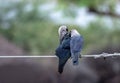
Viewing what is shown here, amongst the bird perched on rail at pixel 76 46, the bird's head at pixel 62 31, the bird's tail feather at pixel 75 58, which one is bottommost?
the bird's tail feather at pixel 75 58

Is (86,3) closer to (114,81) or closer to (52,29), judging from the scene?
(52,29)

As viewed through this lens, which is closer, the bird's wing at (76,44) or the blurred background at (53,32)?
the bird's wing at (76,44)

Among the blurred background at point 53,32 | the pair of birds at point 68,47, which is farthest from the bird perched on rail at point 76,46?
the blurred background at point 53,32

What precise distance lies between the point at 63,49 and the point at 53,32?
15.5ft

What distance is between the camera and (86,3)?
6375 mm

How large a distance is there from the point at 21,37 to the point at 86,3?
2.30 ft

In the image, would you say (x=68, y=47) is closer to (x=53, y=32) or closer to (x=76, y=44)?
(x=76, y=44)

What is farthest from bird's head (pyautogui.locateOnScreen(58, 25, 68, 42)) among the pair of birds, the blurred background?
the blurred background

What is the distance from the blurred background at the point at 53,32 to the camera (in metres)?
3.66

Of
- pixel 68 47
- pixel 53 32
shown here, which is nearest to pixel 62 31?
pixel 68 47

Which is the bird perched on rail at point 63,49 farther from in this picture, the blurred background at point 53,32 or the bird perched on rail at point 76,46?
the blurred background at point 53,32

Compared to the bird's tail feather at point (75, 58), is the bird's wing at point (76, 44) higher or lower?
higher

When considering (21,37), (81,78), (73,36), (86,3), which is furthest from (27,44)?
(73,36)

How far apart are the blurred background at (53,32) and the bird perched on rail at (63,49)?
217 cm
